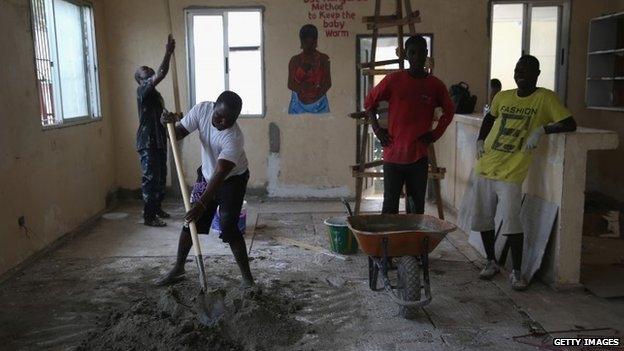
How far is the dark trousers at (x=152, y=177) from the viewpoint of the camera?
530cm

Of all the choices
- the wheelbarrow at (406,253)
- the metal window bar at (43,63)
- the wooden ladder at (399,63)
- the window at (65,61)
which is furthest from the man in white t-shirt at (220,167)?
the window at (65,61)

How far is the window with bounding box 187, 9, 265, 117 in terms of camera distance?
6461mm

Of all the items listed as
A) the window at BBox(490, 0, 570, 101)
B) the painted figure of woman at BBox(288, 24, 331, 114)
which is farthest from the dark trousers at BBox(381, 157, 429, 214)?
the window at BBox(490, 0, 570, 101)

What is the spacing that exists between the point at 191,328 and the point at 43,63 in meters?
3.34

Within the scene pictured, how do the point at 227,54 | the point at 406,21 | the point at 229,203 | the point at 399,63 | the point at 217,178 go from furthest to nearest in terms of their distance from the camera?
the point at 227,54 → the point at 399,63 → the point at 406,21 → the point at 229,203 → the point at 217,178

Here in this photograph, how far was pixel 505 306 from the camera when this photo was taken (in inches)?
132

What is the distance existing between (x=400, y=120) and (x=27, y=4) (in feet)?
11.1

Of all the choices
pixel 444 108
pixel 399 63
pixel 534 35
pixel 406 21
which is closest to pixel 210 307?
pixel 444 108

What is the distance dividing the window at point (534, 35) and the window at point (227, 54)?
304 centimetres

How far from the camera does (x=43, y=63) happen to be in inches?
189

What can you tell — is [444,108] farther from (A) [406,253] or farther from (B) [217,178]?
(B) [217,178]

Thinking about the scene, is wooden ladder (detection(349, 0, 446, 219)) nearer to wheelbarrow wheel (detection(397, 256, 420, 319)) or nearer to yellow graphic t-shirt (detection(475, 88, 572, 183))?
yellow graphic t-shirt (detection(475, 88, 572, 183))

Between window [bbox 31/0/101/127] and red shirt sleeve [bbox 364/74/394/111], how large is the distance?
3.03m

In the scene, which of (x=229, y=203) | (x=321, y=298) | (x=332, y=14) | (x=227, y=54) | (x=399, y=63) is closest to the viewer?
(x=229, y=203)
